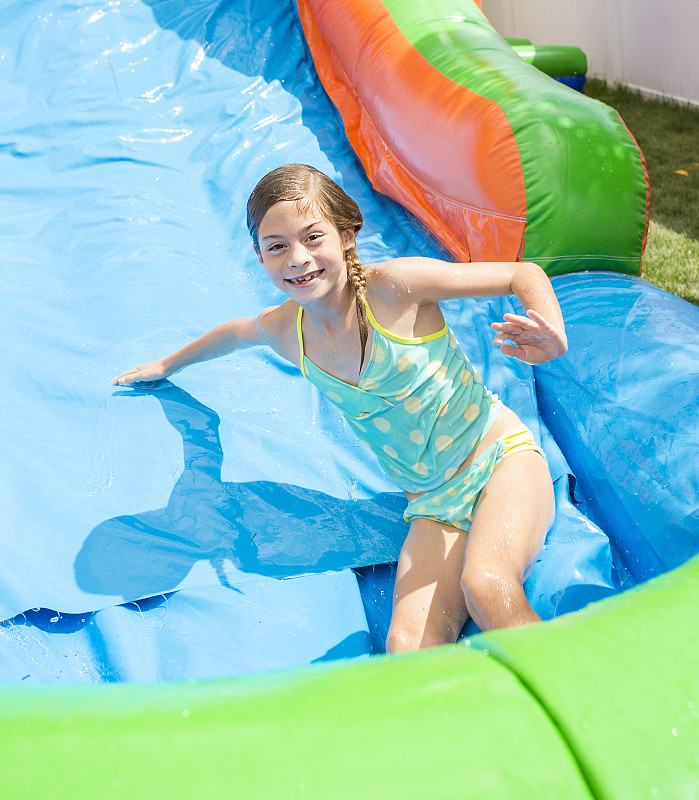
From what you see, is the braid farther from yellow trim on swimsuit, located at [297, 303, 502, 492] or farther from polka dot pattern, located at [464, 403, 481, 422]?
polka dot pattern, located at [464, 403, 481, 422]

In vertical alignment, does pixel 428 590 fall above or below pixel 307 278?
below

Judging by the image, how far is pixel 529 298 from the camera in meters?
1.43

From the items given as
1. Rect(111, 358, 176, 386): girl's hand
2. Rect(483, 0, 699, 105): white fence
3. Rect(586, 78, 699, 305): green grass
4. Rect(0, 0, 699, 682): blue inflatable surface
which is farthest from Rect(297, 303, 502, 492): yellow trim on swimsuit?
Rect(483, 0, 699, 105): white fence

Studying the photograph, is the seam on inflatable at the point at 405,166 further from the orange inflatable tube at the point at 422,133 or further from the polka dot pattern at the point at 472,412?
the polka dot pattern at the point at 472,412

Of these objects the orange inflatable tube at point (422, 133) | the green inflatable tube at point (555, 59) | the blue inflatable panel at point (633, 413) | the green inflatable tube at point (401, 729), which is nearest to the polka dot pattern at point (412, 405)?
the blue inflatable panel at point (633, 413)

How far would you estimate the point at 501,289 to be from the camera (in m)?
1.51

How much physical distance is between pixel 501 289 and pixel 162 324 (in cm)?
132

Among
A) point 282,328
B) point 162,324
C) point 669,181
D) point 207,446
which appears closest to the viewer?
point 282,328

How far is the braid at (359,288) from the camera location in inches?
61.9

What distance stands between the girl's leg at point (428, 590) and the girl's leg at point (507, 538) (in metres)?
0.08

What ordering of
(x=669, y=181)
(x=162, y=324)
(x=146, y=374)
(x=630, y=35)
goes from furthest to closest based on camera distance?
(x=630, y=35) < (x=669, y=181) < (x=162, y=324) < (x=146, y=374)

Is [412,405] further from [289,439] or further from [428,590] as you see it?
[289,439]

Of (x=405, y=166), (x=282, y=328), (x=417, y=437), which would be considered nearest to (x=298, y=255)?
(x=282, y=328)

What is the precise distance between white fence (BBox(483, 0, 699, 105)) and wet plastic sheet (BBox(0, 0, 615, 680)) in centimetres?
250
